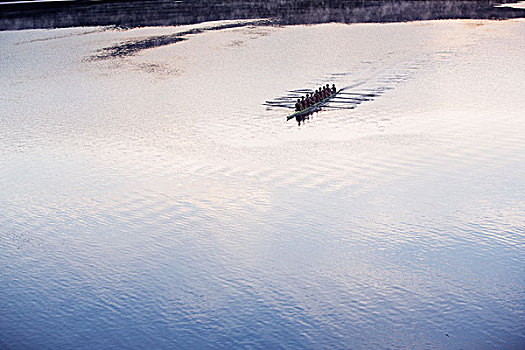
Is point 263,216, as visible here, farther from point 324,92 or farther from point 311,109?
point 324,92

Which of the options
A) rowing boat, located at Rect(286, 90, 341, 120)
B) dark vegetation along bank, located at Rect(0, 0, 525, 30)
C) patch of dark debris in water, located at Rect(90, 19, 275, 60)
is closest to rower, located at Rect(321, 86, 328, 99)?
rowing boat, located at Rect(286, 90, 341, 120)

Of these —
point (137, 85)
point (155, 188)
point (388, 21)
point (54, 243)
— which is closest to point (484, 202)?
point (155, 188)

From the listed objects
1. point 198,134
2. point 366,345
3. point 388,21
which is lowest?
point 366,345

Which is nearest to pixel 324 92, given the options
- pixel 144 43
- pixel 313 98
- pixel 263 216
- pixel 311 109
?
pixel 313 98

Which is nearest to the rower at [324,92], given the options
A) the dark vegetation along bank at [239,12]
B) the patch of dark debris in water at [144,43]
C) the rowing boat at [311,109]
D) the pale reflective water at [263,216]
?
the rowing boat at [311,109]

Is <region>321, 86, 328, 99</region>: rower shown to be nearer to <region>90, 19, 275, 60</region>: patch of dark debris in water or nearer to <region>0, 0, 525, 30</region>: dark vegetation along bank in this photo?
<region>90, 19, 275, 60</region>: patch of dark debris in water

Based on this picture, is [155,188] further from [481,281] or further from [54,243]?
[481,281]
